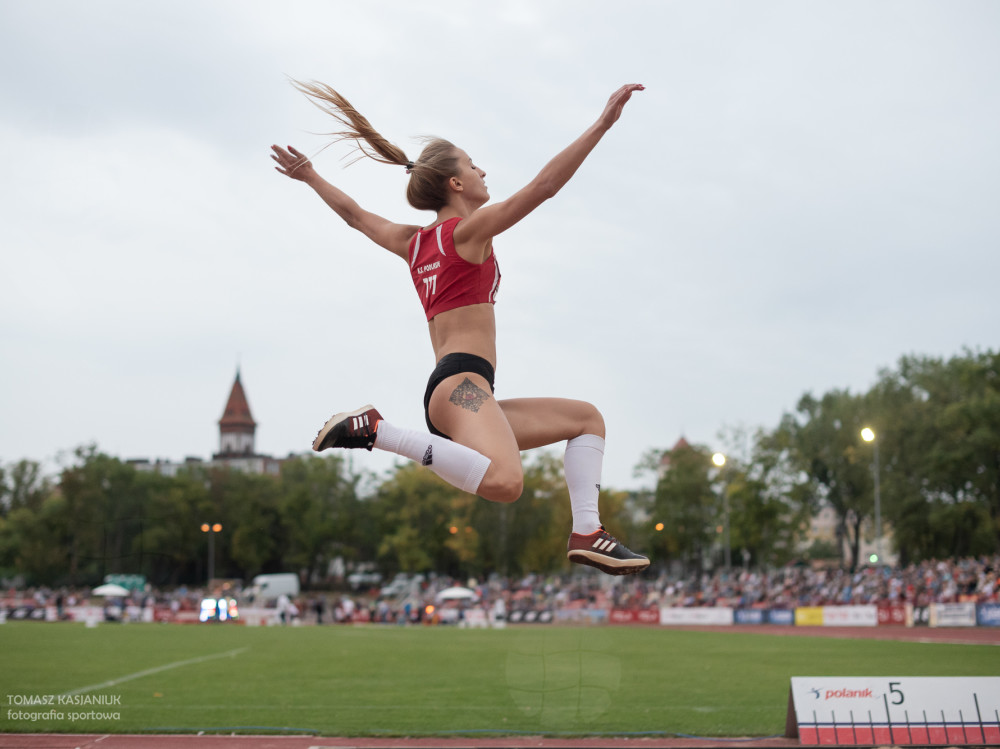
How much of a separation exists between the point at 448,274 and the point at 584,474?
133cm

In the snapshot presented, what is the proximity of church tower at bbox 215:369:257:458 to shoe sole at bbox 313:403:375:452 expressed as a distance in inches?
5955

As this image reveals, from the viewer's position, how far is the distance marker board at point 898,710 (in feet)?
26.6

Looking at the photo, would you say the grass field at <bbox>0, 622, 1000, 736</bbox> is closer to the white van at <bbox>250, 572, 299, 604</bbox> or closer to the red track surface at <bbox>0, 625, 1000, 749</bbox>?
the red track surface at <bbox>0, 625, 1000, 749</bbox>

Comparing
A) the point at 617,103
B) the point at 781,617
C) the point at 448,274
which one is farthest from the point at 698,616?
the point at 617,103

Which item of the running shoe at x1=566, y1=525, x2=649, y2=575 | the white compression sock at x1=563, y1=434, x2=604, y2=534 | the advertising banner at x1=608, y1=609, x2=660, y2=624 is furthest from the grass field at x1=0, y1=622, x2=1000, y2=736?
the advertising banner at x1=608, y1=609, x2=660, y2=624

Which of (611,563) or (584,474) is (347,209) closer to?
(584,474)

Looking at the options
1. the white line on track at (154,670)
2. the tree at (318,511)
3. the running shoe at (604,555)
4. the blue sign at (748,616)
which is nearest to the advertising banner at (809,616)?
the blue sign at (748,616)

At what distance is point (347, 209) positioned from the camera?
5469 millimetres

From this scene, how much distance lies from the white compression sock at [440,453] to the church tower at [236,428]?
151 metres

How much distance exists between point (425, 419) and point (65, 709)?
32.3ft

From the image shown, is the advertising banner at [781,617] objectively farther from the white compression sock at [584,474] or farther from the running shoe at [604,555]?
the running shoe at [604,555]

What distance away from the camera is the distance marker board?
8.12m

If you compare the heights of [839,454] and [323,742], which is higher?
[839,454]

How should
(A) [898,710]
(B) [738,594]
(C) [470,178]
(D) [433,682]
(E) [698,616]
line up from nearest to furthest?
(C) [470,178] < (A) [898,710] < (D) [433,682] < (E) [698,616] < (B) [738,594]
